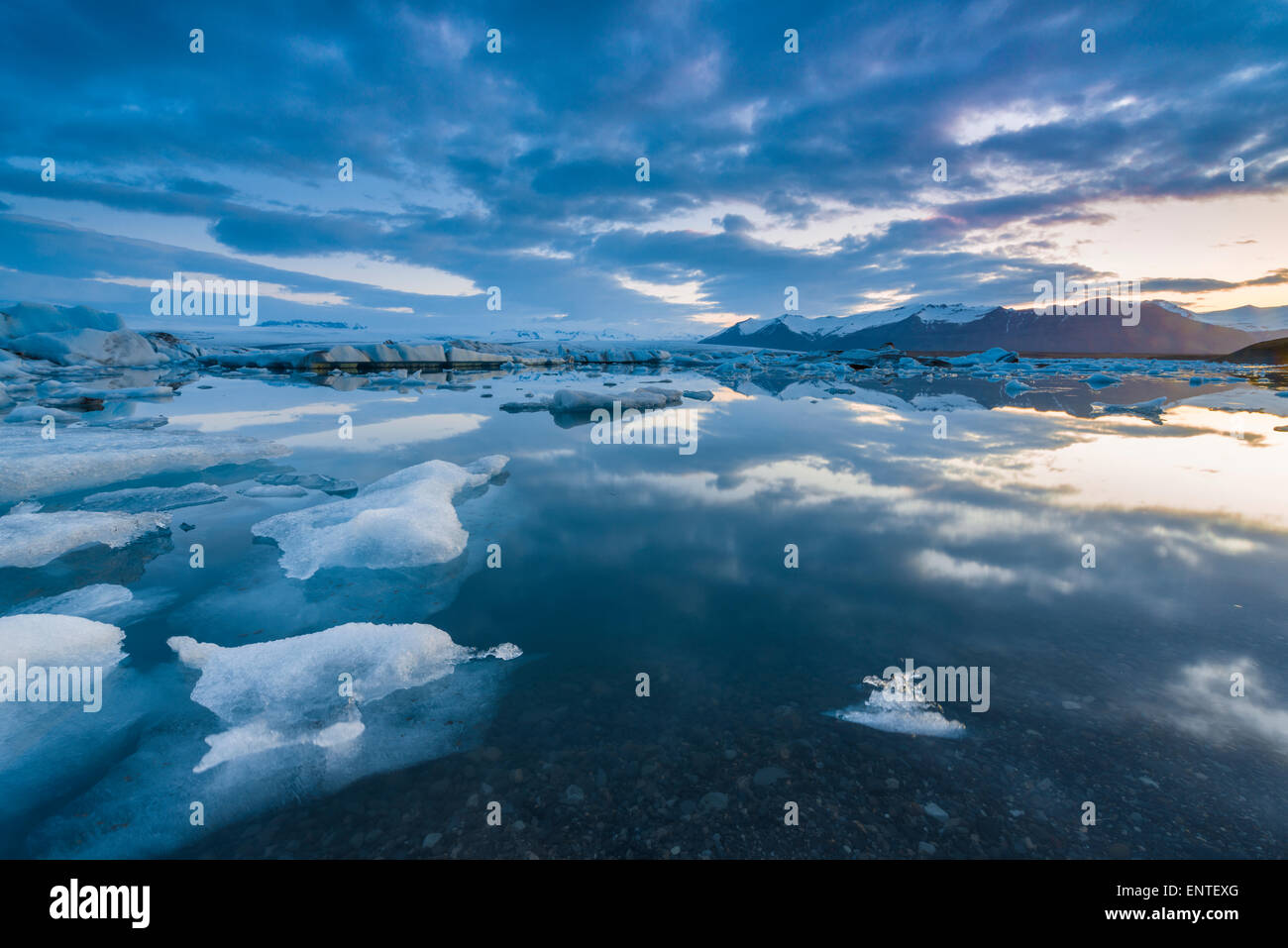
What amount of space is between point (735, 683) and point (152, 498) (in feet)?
25.4

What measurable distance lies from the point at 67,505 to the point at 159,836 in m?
6.72

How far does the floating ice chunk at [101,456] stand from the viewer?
22.3 feet

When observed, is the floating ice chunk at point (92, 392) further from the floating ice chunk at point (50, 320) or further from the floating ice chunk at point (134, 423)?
the floating ice chunk at point (50, 320)

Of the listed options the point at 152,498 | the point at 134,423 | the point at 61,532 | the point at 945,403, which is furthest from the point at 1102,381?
the point at 134,423

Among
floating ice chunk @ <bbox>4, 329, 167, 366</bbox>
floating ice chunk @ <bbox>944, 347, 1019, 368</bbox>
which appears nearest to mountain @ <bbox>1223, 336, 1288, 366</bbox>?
floating ice chunk @ <bbox>944, 347, 1019, 368</bbox>

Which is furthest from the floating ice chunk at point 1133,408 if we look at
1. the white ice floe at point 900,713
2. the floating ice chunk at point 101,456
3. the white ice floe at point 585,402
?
the floating ice chunk at point 101,456

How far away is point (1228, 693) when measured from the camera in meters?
3.04

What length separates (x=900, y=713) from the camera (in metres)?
2.88

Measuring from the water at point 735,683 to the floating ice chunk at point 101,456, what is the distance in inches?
17.7

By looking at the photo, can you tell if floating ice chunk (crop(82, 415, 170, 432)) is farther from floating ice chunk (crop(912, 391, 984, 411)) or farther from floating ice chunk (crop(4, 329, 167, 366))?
floating ice chunk (crop(4, 329, 167, 366))
